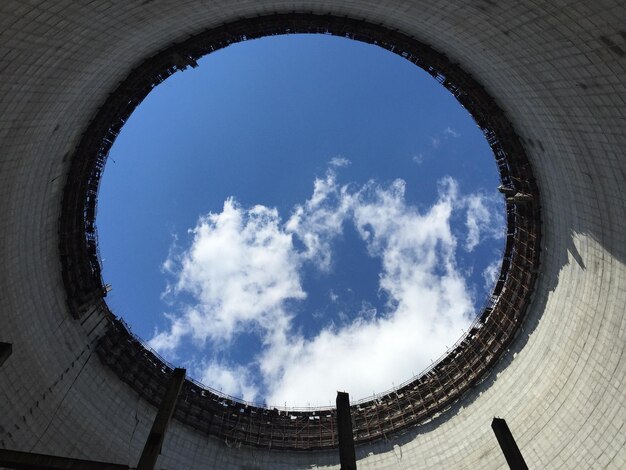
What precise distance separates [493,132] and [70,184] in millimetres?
28371

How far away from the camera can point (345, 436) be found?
645 inches

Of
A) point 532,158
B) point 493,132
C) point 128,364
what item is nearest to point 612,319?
point 532,158

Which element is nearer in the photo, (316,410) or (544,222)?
(544,222)

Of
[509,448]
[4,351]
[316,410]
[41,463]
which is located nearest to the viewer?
[41,463]

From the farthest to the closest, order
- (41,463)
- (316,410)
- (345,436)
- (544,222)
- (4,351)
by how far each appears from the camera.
Answer: (316,410) < (544,222) < (345,436) < (4,351) < (41,463)

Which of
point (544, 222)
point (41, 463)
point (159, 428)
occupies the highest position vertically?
point (544, 222)

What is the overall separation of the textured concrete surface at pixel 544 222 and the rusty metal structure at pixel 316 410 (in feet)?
3.27

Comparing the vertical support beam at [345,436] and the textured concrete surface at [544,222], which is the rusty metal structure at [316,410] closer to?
the textured concrete surface at [544,222]

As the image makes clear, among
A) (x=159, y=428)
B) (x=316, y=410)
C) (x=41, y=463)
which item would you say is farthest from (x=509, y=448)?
(x=316, y=410)

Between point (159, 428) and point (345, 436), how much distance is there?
6.18m

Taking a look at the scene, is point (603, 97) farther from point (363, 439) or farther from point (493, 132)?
point (363, 439)

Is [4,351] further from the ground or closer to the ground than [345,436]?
further from the ground

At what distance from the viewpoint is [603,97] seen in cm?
1864

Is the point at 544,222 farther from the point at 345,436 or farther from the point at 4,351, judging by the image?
the point at 4,351
